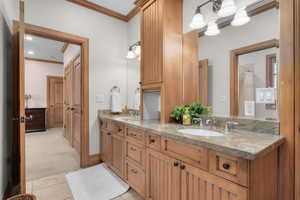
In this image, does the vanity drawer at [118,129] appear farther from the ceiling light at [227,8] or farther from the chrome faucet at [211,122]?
the ceiling light at [227,8]

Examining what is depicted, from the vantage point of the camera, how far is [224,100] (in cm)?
167

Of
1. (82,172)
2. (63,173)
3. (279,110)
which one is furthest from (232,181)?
(63,173)

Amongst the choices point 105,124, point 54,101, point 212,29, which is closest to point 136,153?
point 105,124

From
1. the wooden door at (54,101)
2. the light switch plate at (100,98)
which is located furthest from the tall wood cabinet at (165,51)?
the wooden door at (54,101)

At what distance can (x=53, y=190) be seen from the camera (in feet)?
6.66

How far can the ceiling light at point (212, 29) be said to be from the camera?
1.70 metres

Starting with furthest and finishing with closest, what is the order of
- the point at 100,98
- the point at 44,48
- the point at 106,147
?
1. the point at 44,48
2. the point at 100,98
3. the point at 106,147

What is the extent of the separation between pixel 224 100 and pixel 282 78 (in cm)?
55

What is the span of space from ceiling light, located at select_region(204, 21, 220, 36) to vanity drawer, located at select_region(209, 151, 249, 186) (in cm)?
134

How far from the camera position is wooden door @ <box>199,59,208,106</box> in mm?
1856

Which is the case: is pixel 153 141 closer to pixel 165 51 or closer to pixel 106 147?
pixel 165 51

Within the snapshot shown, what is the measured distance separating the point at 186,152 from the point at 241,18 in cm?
136

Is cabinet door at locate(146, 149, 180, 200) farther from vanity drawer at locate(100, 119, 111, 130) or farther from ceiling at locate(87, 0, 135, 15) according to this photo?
ceiling at locate(87, 0, 135, 15)

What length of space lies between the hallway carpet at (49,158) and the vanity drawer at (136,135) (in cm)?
147
